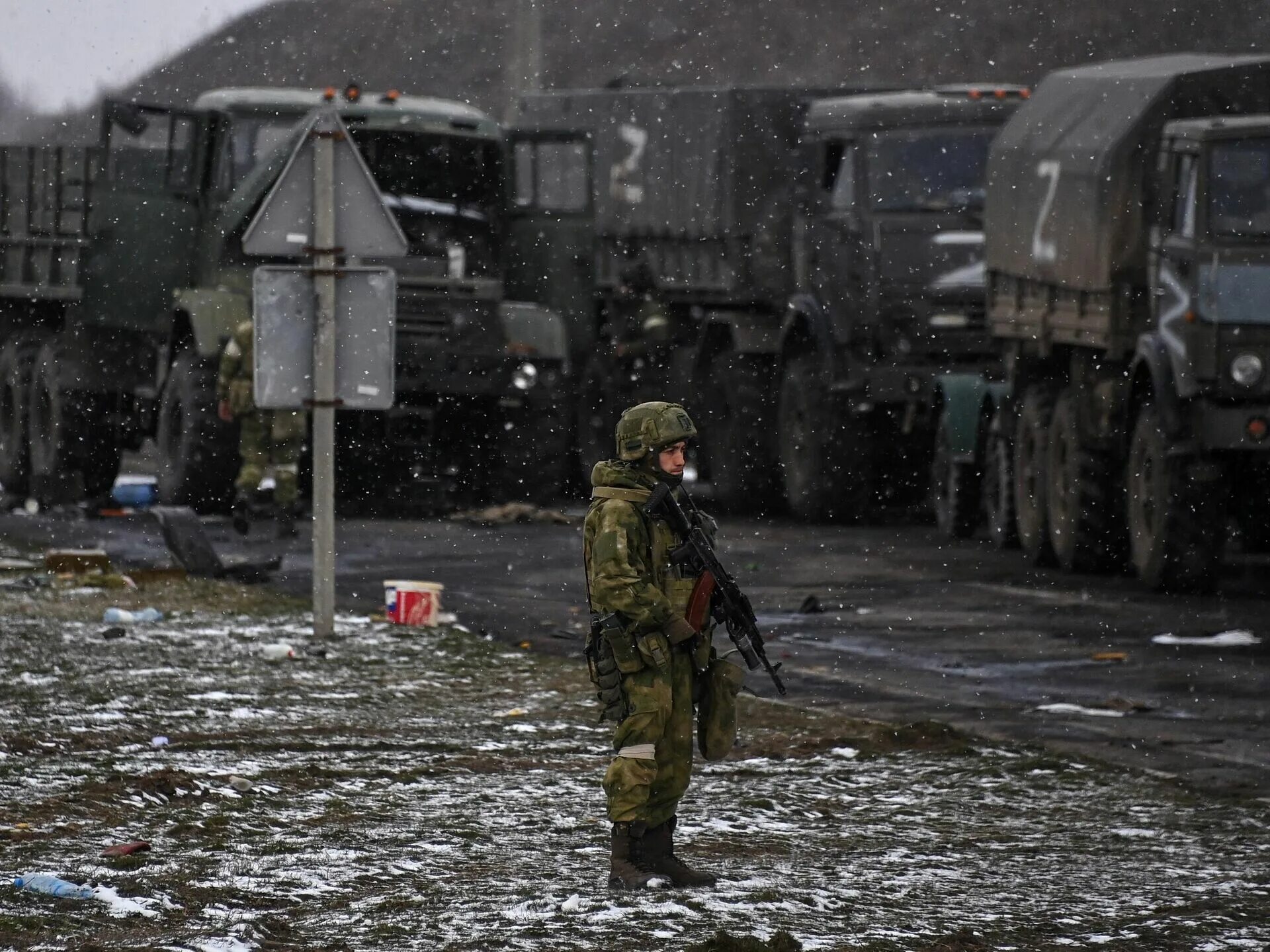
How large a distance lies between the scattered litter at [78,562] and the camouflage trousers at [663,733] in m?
9.41

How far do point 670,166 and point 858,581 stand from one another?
29.8 ft

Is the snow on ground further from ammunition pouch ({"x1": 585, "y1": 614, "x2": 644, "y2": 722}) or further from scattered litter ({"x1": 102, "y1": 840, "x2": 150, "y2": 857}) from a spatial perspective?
ammunition pouch ({"x1": 585, "y1": 614, "x2": 644, "y2": 722})

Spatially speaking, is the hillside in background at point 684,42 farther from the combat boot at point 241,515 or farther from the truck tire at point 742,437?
the combat boot at point 241,515

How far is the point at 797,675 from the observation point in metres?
12.3

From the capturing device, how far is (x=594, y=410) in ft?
82.2

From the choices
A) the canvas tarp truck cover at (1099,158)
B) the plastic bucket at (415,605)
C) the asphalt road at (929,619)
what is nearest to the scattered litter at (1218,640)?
the asphalt road at (929,619)

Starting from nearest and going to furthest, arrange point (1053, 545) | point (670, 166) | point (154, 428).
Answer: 1. point (1053, 545)
2. point (154, 428)
3. point (670, 166)

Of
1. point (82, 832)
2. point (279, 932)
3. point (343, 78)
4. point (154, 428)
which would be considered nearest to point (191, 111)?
point (154, 428)

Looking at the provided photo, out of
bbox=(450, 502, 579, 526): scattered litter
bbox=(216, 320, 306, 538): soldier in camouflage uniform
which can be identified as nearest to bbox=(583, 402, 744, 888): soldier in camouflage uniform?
bbox=(216, 320, 306, 538): soldier in camouflage uniform

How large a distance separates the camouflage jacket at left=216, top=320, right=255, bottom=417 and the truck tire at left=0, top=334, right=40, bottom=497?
4.84 metres

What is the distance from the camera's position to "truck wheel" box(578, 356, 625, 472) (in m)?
25.0

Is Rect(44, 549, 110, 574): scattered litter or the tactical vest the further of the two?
Rect(44, 549, 110, 574): scattered litter

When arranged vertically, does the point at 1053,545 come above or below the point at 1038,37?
below

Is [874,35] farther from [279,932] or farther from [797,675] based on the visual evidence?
[279,932]
